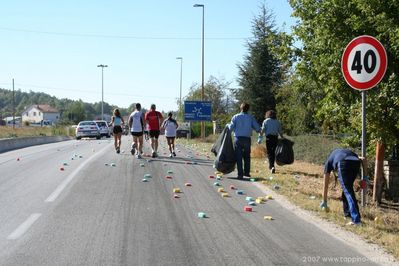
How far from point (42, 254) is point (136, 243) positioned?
1107 millimetres

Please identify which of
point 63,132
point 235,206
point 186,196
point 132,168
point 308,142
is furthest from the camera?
point 63,132

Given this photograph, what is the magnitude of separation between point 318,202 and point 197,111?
28923 mm

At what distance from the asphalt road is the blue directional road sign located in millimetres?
25851

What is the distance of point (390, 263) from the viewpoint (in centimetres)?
558

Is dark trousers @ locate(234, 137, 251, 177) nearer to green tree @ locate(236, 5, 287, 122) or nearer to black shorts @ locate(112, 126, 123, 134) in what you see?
black shorts @ locate(112, 126, 123, 134)

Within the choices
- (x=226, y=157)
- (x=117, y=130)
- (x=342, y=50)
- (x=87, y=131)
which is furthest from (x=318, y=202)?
(x=87, y=131)

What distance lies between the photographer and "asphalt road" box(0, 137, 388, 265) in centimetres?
571

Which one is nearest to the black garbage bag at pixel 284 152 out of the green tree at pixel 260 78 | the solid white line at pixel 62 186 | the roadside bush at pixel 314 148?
the roadside bush at pixel 314 148

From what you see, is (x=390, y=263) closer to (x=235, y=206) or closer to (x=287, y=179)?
(x=235, y=206)

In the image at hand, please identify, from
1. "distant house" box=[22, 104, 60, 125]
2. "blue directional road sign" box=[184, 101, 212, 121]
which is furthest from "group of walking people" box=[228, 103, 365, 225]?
"distant house" box=[22, 104, 60, 125]

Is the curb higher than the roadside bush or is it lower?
lower

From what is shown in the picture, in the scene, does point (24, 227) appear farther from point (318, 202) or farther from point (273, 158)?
point (273, 158)

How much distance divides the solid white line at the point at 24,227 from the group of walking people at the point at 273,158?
14.5ft

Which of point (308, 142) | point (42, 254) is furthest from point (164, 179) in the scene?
point (308, 142)
